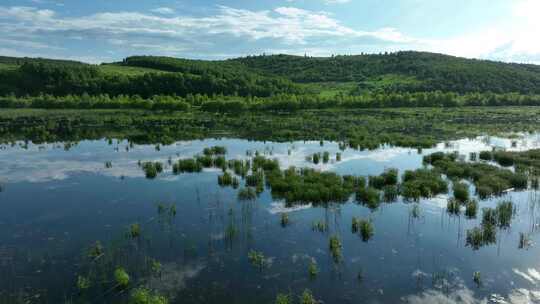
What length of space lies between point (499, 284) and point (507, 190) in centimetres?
1323

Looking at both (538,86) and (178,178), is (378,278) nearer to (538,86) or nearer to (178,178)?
(178,178)

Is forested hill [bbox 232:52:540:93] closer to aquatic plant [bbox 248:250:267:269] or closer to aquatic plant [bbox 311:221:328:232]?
aquatic plant [bbox 311:221:328:232]

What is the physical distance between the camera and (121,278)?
1324 cm

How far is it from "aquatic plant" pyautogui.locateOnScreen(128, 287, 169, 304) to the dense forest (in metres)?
85.1

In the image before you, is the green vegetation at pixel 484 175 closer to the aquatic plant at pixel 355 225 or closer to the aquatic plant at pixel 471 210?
the aquatic plant at pixel 471 210

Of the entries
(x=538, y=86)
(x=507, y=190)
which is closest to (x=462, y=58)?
(x=538, y=86)

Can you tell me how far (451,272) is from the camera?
1441 cm

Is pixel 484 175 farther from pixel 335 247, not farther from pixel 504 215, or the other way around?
pixel 335 247

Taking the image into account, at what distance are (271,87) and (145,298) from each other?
121 m

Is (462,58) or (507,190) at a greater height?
(462,58)

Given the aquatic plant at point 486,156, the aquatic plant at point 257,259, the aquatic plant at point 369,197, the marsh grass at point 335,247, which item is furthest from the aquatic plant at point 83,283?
the aquatic plant at point 486,156

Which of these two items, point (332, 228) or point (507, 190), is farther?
point (507, 190)

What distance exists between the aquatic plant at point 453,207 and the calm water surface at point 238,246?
1.80 feet

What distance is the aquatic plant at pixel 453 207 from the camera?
2069 centimetres
